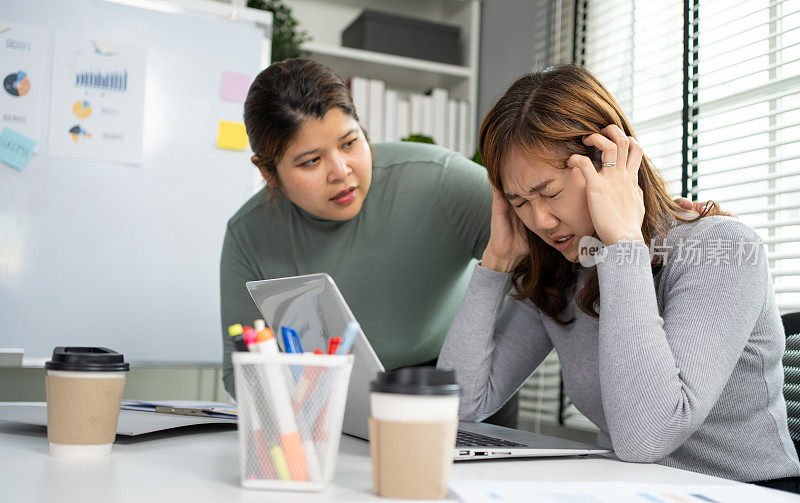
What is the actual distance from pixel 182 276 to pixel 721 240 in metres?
1.56

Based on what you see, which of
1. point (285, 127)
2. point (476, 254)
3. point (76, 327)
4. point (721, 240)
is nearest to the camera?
point (721, 240)

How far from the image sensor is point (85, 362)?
0.71m

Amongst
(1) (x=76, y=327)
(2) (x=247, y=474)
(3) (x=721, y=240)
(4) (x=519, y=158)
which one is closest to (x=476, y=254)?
(4) (x=519, y=158)

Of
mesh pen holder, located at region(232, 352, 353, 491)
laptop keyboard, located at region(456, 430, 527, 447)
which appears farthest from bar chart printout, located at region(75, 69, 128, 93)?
mesh pen holder, located at region(232, 352, 353, 491)

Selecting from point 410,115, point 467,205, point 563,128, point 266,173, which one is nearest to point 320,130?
point 266,173

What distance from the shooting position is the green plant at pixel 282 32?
2449 millimetres

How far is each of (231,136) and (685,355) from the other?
1.63m

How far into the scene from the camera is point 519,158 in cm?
107

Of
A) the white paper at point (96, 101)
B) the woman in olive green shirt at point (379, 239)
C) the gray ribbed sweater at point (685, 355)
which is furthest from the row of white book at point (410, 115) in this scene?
the gray ribbed sweater at point (685, 355)

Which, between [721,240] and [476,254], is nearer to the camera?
[721,240]

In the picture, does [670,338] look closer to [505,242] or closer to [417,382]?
[505,242]

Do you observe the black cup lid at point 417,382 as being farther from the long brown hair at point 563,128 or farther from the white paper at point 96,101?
the white paper at point 96,101

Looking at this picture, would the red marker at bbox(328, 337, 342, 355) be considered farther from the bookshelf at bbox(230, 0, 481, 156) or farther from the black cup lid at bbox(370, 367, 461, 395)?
the bookshelf at bbox(230, 0, 481, 156)

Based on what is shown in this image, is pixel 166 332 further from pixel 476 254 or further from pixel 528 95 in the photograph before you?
pixel 528 95
